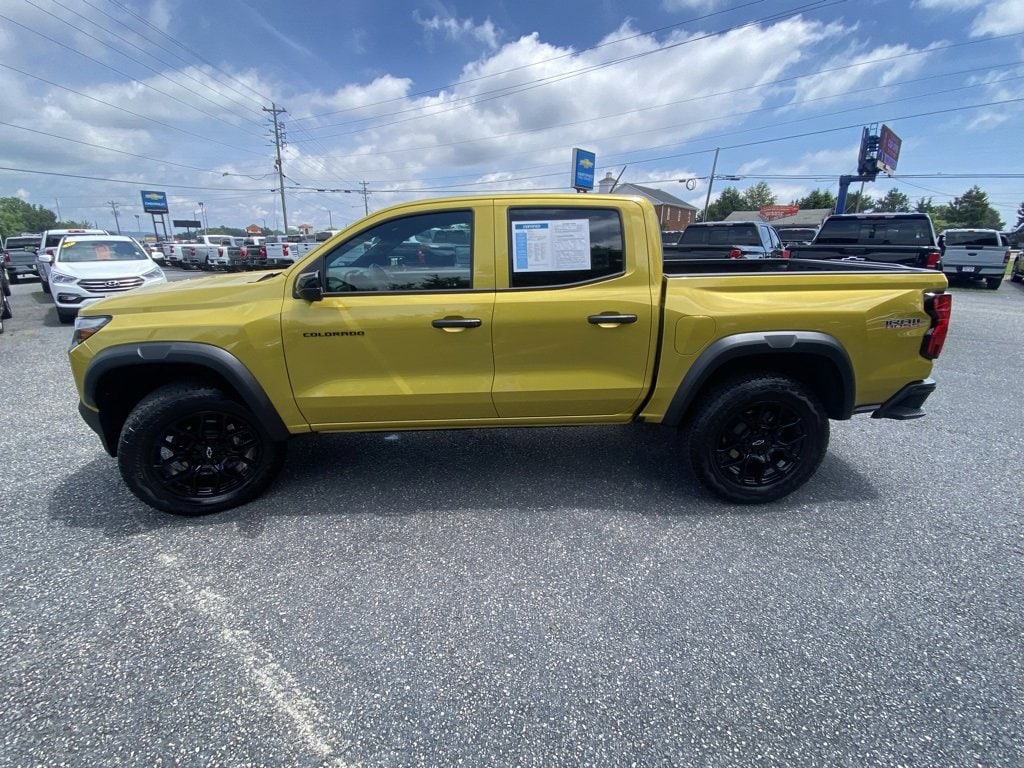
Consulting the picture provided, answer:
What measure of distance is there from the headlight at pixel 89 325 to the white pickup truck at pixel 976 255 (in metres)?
20.6

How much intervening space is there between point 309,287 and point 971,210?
331 feet

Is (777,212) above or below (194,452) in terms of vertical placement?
above

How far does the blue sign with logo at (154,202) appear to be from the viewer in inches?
2250

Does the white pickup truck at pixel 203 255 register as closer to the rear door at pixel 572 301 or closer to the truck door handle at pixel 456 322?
the truck door handle at pixel 456 322

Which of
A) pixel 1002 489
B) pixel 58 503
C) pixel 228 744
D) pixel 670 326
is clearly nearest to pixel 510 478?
pixel 670 326

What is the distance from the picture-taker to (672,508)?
3080 mm

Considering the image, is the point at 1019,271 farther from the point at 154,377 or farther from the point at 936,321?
the point at 154,377

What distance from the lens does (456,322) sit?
280 cm

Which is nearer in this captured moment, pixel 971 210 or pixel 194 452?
pixel 194 452

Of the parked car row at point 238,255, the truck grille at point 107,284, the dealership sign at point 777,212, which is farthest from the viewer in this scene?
the dealership sign at point 777,212

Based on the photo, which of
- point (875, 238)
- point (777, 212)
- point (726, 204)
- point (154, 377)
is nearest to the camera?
point (154, 377)

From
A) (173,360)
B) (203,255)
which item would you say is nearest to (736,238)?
(173,360)

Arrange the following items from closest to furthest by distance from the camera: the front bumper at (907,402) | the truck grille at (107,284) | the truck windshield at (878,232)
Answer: the front bumper at (907,402), the truck grille at (107,284), the truck windshield at (878,232)

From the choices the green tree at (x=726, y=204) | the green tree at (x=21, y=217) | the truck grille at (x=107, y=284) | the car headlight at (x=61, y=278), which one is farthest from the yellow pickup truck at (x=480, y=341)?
the green tree at (x=21, y=217)
